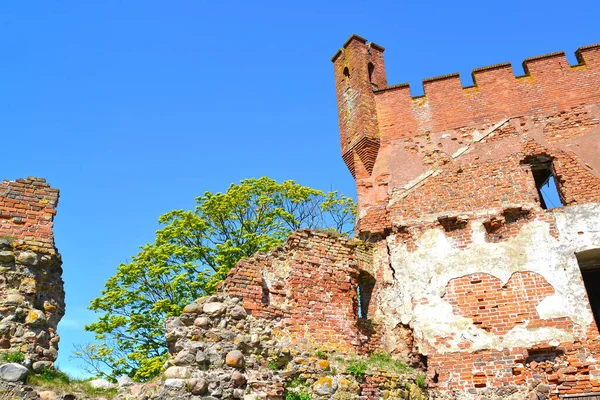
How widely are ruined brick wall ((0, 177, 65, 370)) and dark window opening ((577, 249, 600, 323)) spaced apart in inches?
343

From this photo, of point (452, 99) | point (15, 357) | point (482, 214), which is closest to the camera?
point (15, 357)

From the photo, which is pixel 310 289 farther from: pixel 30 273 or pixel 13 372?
pixel 13 372

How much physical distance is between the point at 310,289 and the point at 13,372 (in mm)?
4890

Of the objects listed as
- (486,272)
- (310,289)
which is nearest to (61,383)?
(310,289)

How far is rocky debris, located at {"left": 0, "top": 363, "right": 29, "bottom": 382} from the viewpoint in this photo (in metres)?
6.22

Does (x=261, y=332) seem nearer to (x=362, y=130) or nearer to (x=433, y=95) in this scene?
(x=362, y=130)

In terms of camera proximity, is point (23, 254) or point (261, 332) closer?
point (23, 254)

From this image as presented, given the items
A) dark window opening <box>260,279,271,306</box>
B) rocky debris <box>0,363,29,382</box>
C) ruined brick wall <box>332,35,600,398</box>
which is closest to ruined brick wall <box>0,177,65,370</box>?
rocky debris <box>0,363,29,382</box>

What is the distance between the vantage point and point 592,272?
11.0 m

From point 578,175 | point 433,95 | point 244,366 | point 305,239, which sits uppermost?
point 433,95

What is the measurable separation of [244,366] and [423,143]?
609 cm

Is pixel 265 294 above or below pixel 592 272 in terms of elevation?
below

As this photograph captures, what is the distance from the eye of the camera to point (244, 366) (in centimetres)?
811

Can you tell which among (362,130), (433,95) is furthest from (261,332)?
(433,95)
